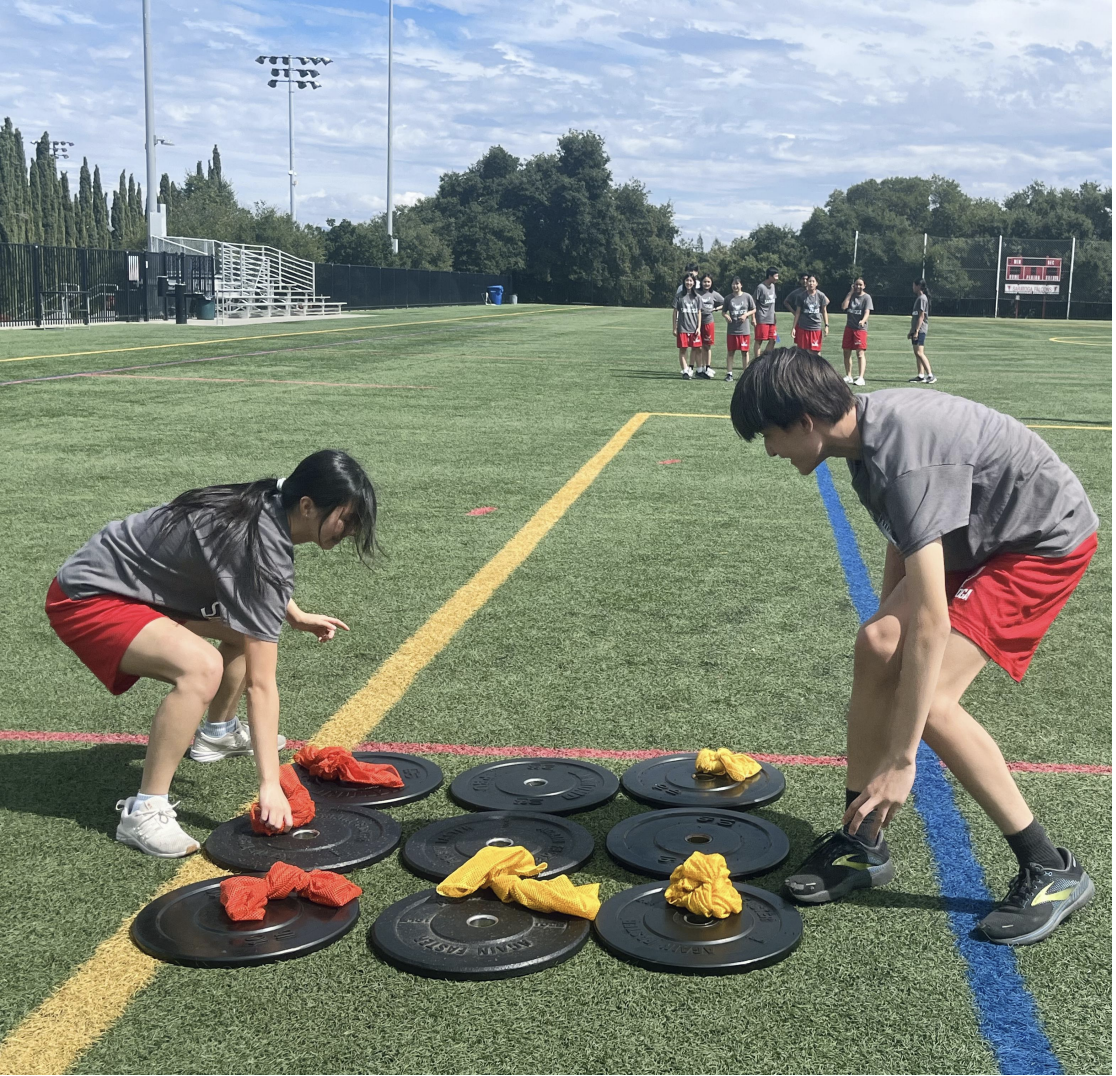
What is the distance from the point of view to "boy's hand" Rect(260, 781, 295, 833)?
3340 millimetres

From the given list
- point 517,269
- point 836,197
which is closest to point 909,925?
point 517,269

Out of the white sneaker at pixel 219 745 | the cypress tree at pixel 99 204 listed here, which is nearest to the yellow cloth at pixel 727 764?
the white sneaker at pixel 219 745

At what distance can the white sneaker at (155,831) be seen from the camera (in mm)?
3445

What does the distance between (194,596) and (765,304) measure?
17967 mm

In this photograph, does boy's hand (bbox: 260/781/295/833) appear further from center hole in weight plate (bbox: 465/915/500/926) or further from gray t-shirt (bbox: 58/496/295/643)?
center hole in weight plate (bbox: 465/915/500/926)

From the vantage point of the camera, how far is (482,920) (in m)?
3.08

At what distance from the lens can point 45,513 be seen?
26.6 ft

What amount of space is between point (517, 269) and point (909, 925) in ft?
303

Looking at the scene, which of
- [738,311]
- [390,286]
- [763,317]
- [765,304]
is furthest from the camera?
[390,286]

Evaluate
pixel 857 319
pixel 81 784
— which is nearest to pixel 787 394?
pixel 81 784

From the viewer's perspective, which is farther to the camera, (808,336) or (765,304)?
(765,304)

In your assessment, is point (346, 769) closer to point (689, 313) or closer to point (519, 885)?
point (519, 885)

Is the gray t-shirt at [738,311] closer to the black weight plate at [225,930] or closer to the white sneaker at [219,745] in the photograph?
the white sneaker at [219,745]

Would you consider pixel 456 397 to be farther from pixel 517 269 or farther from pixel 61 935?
pixel 517 269
